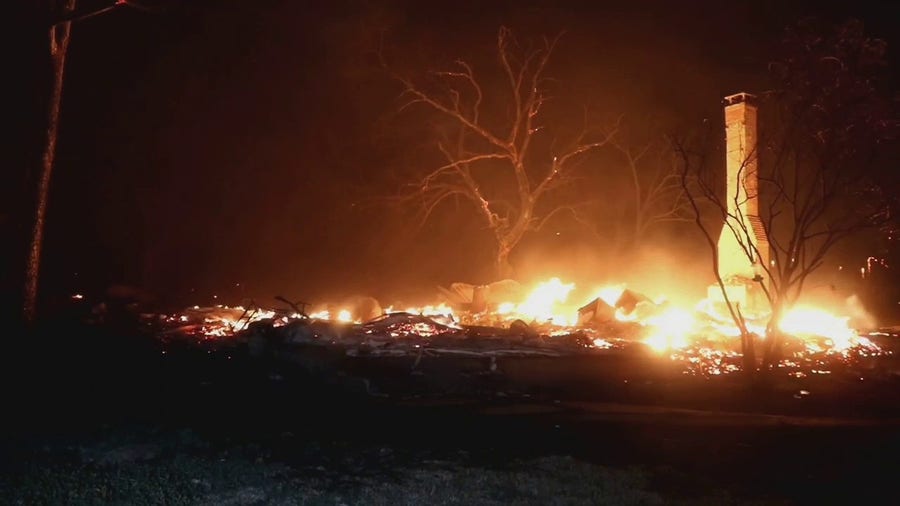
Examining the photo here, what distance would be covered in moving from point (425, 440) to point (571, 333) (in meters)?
6.90

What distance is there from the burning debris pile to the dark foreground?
1.53 meters

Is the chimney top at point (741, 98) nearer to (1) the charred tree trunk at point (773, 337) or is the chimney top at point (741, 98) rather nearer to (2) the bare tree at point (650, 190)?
(1) the charred tree trunk at point (773, 337)

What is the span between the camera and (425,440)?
6.52 metres


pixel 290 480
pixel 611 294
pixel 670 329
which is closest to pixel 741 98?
pixel 611 294

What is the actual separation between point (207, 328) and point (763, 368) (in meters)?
10.5

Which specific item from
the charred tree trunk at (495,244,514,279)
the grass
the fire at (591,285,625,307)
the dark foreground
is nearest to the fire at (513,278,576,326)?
the fire at (591,285,625,307)

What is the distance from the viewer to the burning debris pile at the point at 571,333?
36.7 ft

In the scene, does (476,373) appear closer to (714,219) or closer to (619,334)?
(619,334)

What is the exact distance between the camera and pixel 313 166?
28.3 m

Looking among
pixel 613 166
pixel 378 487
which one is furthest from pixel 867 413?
pixel 613 166

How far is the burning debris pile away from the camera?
1118 cm

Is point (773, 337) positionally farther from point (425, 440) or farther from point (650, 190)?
point (650, 190)

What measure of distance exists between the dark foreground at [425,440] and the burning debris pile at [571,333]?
153 centimetres

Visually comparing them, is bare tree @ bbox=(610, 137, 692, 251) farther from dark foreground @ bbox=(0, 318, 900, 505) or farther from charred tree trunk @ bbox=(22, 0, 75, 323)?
charred tree trunk @ bbox=(22, 0, 75, 323)
